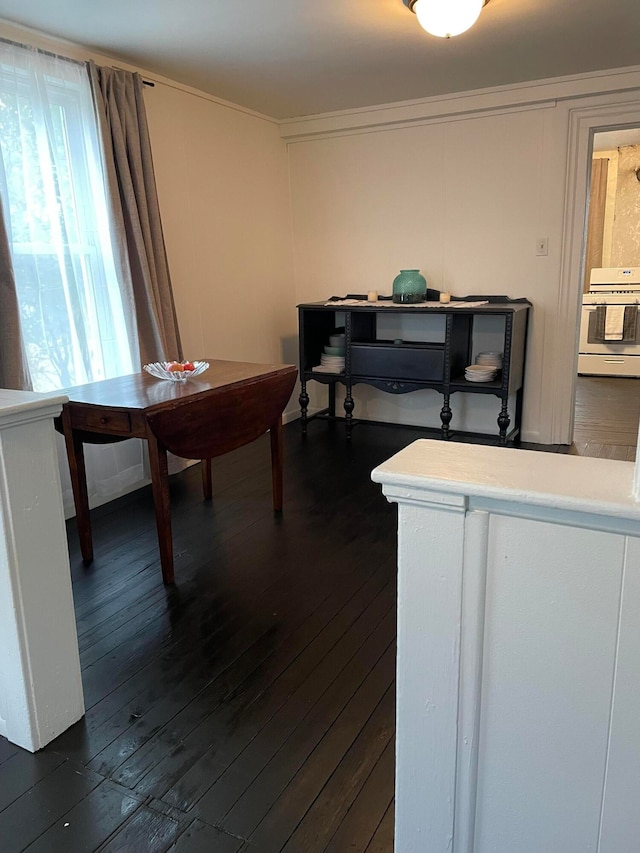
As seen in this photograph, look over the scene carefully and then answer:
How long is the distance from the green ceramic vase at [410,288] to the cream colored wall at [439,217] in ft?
0.68

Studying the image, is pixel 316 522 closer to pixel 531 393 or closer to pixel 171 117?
pixel 531 393

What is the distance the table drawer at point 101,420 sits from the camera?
224 centimetres

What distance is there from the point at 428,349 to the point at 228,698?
2656mm

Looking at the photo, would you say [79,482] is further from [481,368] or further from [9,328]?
[481,368]

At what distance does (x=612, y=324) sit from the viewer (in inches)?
250

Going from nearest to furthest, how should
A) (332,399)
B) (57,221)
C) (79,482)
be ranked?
(79,482) → (57,221) → (332,399)

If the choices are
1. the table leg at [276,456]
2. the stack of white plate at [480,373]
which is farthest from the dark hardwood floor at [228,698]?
the stack of white plate at [480,373]

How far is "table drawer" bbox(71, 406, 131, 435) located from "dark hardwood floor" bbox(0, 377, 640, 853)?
0.57m

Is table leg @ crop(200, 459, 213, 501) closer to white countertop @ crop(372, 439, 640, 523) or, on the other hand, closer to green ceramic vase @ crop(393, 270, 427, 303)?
green ceramic vase @ crop(393, 270, 427, 303)

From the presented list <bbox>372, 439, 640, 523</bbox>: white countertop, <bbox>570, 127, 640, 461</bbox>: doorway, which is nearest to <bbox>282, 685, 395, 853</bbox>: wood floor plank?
<bbox>372, 439, 640, 523</bbox>: white countertop

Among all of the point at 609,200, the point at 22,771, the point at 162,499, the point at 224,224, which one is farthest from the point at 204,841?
the point at 609,200

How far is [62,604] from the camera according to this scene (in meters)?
1.56

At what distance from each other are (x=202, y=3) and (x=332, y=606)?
231cm

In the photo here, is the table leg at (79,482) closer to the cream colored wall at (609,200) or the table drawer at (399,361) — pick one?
the table drawer at (399,361)
